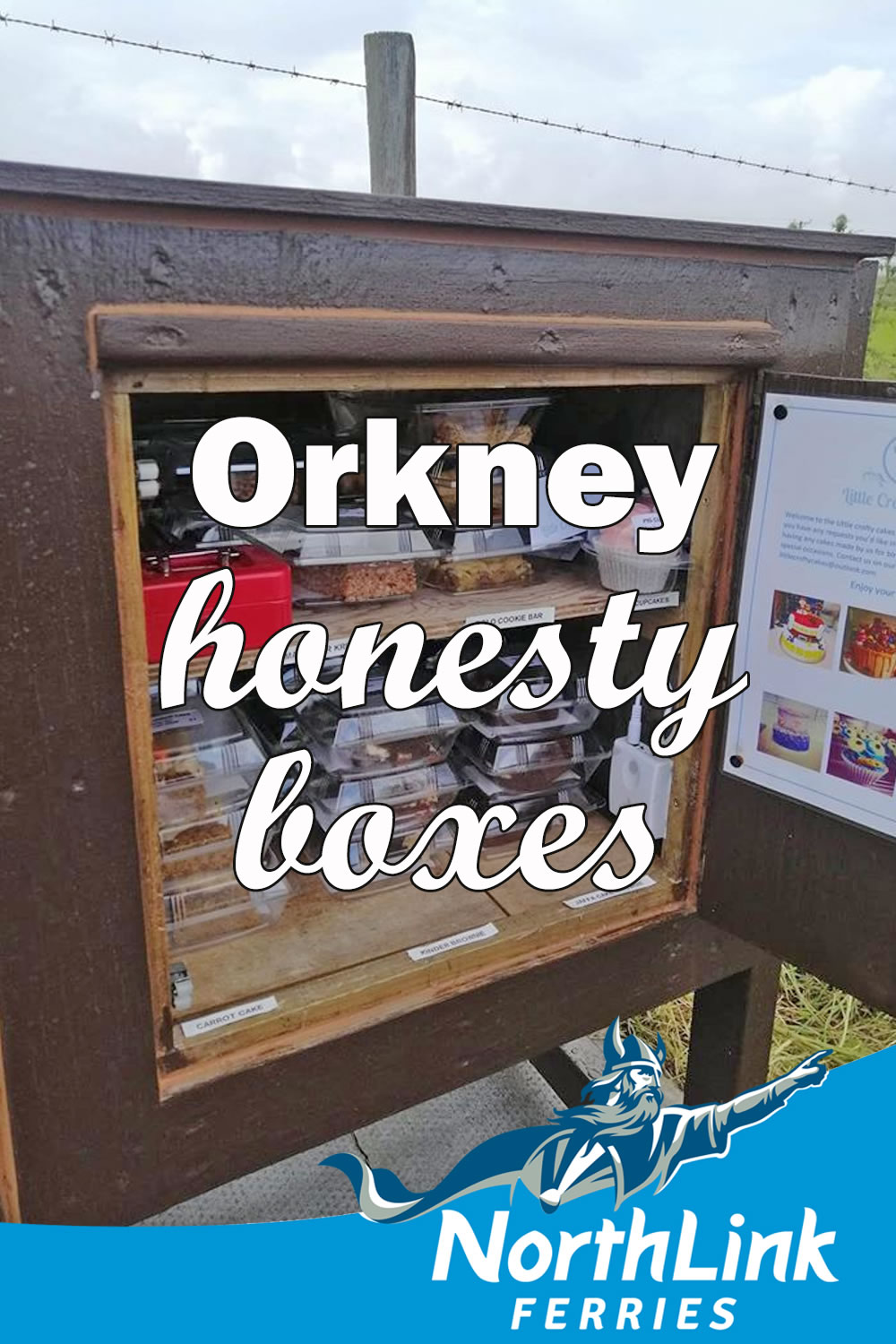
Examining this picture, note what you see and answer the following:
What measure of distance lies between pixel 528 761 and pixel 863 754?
0.62m

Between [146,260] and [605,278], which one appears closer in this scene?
[146,260]

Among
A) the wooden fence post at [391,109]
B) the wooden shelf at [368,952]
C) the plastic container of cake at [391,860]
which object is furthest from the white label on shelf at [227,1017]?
the wooden fence post at [391,109]

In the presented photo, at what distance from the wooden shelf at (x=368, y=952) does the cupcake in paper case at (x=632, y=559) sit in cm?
41

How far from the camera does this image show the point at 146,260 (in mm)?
882

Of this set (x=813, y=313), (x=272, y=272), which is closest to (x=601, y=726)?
(x=813, y=313)

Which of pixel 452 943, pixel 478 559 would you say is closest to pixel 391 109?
pixel 478 559

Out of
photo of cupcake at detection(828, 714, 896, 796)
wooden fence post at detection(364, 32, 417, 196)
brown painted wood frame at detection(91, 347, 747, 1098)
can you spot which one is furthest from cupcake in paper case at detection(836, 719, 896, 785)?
wooden fence post at detection(364, 32, 417, 196)

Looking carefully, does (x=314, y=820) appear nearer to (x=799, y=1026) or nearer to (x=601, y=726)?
(x=601, y=726)

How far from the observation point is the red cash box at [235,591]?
1223 millimetres

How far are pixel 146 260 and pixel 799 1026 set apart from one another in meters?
2.31

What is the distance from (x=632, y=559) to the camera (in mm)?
1447

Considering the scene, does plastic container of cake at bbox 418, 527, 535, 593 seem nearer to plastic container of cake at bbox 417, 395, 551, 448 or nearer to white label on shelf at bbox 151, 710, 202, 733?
plastic container of cake at bbox 417, 395, 551, 448

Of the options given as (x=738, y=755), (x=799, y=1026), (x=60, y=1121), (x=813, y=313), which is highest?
(x=813, y=313)

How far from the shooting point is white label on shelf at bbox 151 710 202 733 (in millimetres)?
1469
